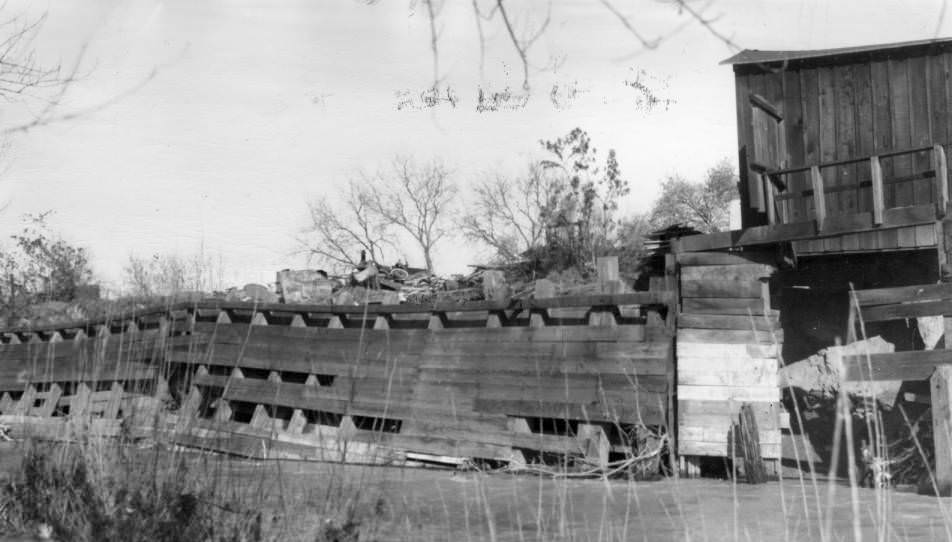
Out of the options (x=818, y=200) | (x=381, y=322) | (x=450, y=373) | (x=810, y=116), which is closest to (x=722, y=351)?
(x=818, y=200)

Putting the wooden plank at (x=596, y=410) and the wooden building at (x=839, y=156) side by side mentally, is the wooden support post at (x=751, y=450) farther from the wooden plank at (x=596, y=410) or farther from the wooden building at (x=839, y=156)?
the wooden building at (x=839, y=156)

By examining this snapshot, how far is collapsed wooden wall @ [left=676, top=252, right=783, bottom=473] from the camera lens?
10.5m

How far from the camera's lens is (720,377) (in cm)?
1066

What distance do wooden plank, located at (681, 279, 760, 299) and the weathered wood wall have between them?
15.6 feet

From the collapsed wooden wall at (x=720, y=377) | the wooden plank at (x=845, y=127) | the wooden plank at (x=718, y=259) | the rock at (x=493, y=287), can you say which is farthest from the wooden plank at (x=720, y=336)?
the wooden plank at (x=845, y=127)

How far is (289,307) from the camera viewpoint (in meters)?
13.6

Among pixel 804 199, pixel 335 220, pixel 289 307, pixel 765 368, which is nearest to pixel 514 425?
pixel 765 368

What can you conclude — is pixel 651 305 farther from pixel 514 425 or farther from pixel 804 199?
pixel 804 199

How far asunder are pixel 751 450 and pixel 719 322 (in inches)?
61.3

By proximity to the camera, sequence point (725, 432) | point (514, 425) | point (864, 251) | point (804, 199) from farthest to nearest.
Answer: point (804, 199)
point (864, 251)
point (514, 425)
point (725, 432)

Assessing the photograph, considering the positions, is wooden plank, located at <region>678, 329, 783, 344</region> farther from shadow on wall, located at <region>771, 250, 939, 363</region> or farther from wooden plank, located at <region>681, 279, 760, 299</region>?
shadow on wall, located at <region>771, 250, 939, 363</region>

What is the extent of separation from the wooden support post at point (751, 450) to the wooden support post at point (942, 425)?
1.63 m

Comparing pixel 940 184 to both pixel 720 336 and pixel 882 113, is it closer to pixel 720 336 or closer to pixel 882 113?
pixel 720 336

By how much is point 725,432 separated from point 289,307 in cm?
627
